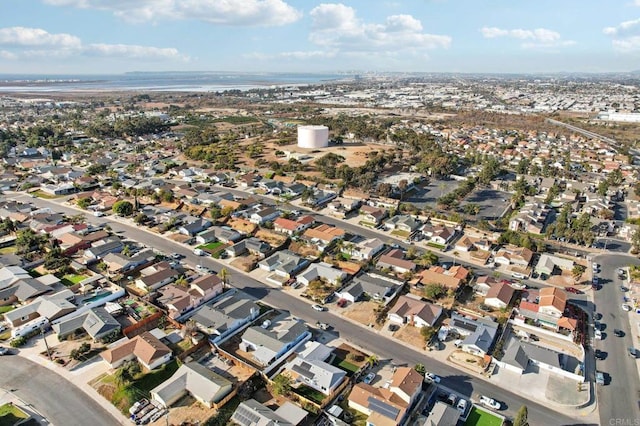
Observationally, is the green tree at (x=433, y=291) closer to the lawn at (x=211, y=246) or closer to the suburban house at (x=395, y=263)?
the suburban house at (x=395, y=263)

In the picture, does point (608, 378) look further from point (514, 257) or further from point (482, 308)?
point (514, 257)

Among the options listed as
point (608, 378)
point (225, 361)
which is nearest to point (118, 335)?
point (225, 361)

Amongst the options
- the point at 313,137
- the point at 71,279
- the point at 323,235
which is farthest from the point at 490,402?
the point at 313,137

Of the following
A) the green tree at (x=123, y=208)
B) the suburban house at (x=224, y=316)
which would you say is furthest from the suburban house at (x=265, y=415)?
the green tree at (x=123, y=208)

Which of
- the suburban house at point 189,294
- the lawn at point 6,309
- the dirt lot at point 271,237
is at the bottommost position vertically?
the lawn at point 6,309

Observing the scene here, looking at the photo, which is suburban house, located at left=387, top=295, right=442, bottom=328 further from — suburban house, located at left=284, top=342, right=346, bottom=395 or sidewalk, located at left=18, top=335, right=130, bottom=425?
sidewalk, located at left=18, top=335, right=130, bottom=425
